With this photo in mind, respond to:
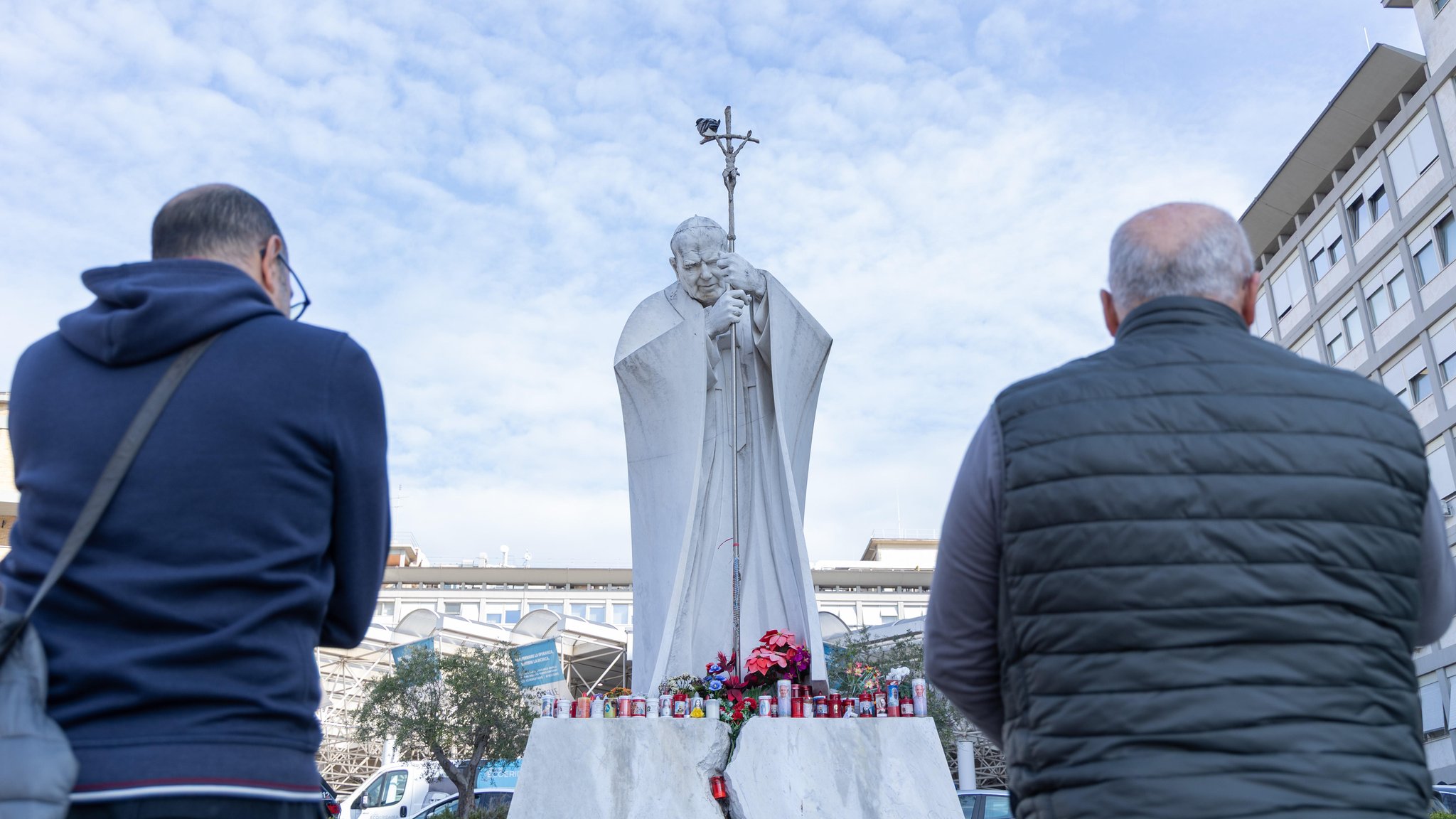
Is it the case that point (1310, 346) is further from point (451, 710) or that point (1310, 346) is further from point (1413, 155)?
point (451, 710)

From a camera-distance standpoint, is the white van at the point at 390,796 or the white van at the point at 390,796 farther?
the white van at the point at 390,796

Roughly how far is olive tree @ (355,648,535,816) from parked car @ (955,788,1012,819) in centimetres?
1197

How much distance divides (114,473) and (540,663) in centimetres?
2907

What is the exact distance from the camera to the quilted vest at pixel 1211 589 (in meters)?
1.81

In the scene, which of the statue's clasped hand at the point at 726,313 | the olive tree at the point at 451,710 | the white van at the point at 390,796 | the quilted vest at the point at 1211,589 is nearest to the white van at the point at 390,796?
the white van at the point at 390,796

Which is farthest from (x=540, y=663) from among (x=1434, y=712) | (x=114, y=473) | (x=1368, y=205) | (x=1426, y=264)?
(x=114, y=473)

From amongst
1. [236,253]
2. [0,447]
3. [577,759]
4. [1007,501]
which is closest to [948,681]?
[1007,501]

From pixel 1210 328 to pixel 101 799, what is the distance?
189cm

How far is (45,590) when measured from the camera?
6.00 ft

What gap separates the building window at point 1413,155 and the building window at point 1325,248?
3344 mm

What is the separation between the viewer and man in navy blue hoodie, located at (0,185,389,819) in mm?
1784

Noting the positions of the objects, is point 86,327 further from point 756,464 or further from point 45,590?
point 756,464

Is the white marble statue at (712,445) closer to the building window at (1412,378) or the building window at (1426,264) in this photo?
the building window at (1426,264)

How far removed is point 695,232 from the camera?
30.0 feet
